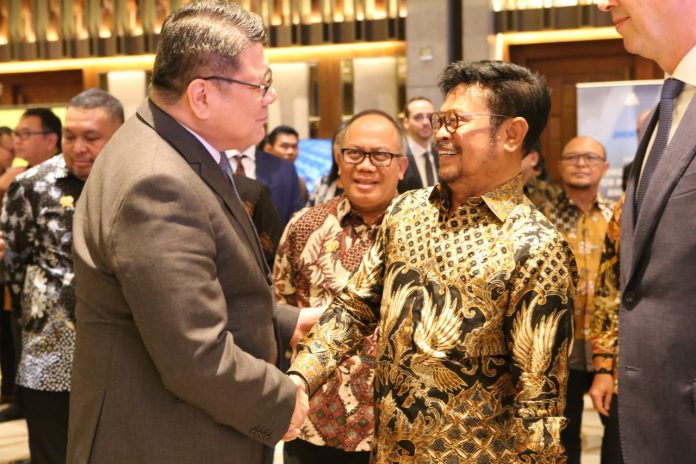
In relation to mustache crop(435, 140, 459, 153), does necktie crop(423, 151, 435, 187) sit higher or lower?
lower

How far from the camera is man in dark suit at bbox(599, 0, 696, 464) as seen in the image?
1.62 metres

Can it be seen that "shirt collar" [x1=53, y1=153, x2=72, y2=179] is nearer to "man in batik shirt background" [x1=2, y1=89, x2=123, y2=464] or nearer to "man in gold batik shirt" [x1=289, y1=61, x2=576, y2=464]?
"man in batik shirt background" [x1=2, y1=89, x2=123, y2=464]

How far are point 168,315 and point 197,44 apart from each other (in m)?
0.60

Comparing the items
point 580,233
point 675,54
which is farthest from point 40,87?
point 675,54

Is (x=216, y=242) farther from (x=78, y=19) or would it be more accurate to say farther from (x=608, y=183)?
(x=78, y=19)

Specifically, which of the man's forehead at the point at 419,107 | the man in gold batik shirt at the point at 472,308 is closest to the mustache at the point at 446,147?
the man in gold batik shirt at the point at 472,308

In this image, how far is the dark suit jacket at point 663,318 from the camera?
1.61 m

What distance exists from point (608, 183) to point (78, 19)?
6345mm

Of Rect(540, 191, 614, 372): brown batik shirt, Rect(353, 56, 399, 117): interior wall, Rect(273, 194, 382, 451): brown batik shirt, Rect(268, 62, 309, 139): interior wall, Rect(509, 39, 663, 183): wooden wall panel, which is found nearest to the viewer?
Rect(273, 194, 382, 451): brown batik shirt

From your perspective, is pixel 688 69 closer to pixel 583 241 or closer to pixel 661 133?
pixel 661 133

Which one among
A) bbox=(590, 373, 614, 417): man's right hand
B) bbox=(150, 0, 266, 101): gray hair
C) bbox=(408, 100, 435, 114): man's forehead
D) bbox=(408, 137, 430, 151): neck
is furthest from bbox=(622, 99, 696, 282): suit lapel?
bbox=(408, 100, 435, 114): man's forehead

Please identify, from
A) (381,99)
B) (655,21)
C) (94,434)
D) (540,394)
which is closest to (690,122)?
(655,21)

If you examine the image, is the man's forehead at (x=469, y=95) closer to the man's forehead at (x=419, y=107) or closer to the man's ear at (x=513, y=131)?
the man's ear at (x=513, y=131)

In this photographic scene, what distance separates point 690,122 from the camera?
168 centimetres
